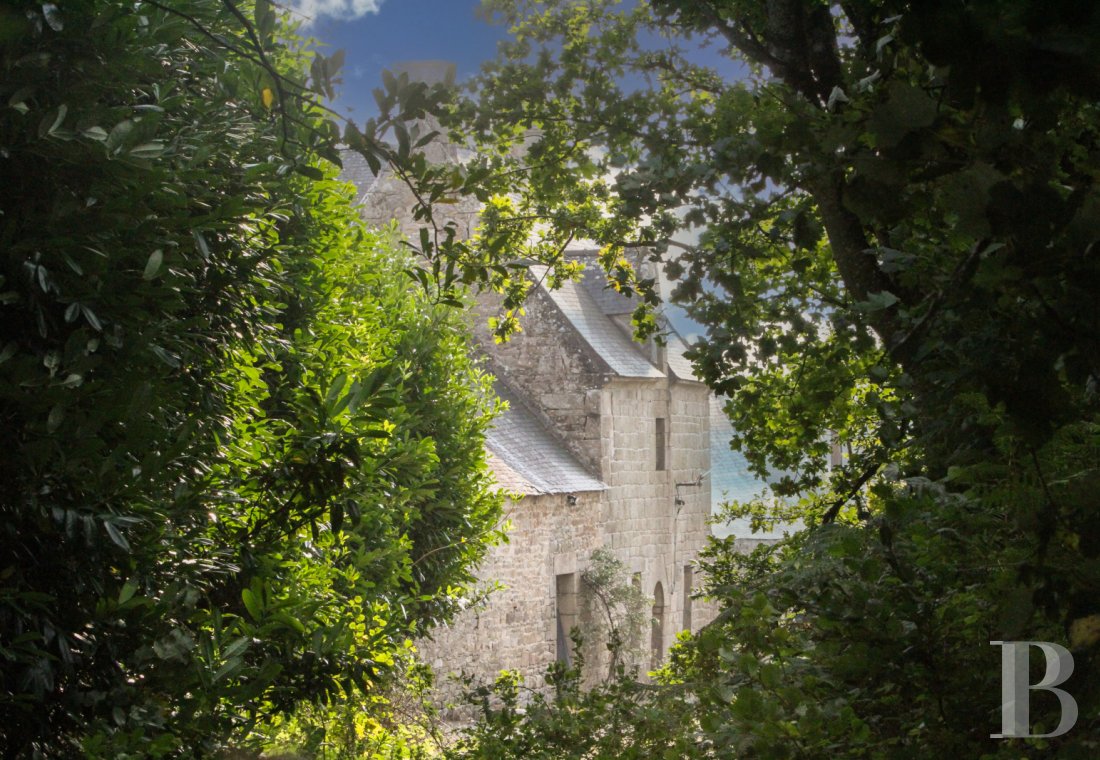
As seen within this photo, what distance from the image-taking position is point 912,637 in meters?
2.33

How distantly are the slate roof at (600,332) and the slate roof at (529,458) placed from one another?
1.96 m

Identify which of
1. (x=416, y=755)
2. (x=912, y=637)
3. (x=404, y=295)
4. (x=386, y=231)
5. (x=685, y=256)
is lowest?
(x=416, y=755)

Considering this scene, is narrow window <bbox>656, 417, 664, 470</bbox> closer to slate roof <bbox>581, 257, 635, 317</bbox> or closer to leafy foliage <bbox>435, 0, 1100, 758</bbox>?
slate roof <bbox>581, 257, 635, 317</bbox>

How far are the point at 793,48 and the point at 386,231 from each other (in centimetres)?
Answer: 845

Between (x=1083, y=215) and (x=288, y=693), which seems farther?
(x=288, y=693)

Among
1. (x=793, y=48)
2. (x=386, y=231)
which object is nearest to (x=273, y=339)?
(x=793, y=48)

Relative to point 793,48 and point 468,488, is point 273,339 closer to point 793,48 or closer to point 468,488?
point 793,48

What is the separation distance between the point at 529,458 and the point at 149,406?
58.0ft

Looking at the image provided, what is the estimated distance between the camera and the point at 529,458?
21.1 m

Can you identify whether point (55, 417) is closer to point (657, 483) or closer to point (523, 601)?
point (523, 601)

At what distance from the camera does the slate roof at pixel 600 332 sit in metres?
23.0

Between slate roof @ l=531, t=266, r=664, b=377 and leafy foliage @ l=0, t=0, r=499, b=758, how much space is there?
16516 mm

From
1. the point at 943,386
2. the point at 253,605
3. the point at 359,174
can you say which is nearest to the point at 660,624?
the point at 359,174

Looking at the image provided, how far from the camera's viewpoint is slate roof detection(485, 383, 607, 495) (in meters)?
19.2
